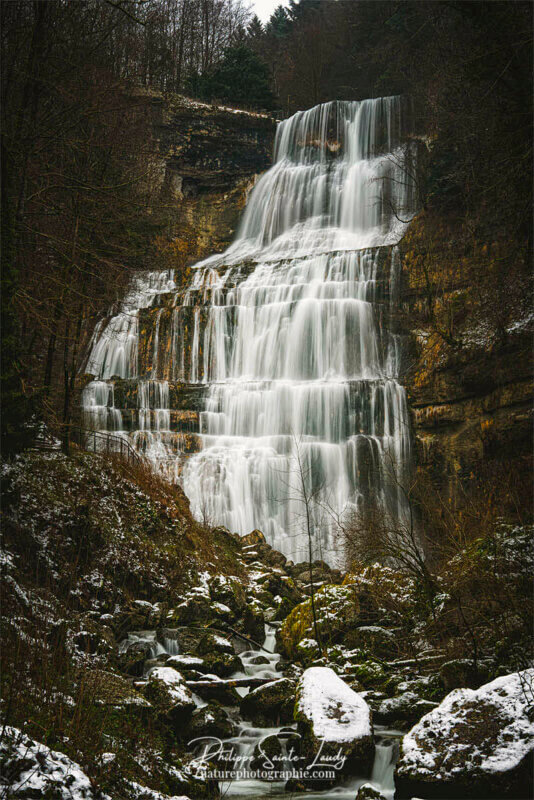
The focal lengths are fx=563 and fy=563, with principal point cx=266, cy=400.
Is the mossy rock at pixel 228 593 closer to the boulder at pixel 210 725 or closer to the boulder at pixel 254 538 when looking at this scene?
the boulder at pixel 210 725

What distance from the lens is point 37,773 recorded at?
371 centimetres

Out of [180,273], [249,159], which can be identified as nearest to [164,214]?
[180,273]

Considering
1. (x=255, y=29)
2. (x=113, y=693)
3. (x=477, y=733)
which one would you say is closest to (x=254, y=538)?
(x=113, y=693)

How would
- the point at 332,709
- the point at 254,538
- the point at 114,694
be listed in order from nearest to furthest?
1. the point at 114,694
2. the point at 332,709
3. the point at 254,538

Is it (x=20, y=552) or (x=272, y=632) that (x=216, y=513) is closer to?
(x=272, y=632)

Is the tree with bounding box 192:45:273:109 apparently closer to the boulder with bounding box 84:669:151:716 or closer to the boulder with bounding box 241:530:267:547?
the boulder with bounding box 241:530:267:547

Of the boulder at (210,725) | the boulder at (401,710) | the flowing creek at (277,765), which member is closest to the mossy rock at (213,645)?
the flowing creek at (277,765)

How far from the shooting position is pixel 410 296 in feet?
71.0

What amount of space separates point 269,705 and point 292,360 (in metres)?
16.1

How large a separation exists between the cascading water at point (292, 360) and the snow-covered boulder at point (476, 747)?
7849 mm

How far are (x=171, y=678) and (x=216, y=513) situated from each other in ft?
38.6

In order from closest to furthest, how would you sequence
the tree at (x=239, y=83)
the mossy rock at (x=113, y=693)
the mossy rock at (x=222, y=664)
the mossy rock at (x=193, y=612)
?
the mossy rock at (x=113, y=693) < the mossy rock at (x=222, y=664) < the mossy rock at (x=193, y=612) < the tree at (x=239, y=83)

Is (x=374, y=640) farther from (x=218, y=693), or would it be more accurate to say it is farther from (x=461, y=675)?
(x=218, y=693)

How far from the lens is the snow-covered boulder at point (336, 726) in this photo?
20.9ft
